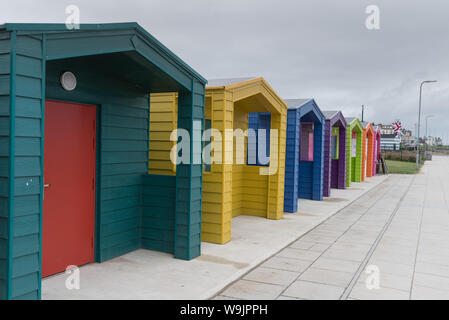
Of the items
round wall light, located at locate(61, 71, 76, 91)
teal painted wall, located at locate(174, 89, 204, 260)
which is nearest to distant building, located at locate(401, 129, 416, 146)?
teal painted wall, located at locate(174, 89, 204, 260)

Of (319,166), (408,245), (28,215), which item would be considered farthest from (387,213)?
(28,215)

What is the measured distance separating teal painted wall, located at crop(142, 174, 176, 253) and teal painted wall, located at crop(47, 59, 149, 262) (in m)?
0.11

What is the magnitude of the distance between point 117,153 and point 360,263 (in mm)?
3913

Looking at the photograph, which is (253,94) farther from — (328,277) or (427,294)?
(427,294)

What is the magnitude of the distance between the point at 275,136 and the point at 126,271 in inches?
195

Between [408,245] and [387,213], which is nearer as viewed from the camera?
[408,245]

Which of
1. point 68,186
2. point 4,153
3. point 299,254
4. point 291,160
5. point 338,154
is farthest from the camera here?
point 338,154

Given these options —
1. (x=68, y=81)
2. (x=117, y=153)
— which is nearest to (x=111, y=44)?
(x=68, y=81)

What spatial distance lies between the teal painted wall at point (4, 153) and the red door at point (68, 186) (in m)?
1.50

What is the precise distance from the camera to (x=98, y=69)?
5297 mm

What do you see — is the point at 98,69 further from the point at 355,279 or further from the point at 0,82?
the point at 355,279

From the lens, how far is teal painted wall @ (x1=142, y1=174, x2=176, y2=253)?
6.11m

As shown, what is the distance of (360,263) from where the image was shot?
596cm

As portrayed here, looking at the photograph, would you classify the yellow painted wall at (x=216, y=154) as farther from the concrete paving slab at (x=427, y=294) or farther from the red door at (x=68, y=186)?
the concrete paving slab at (x=427, y=294)
